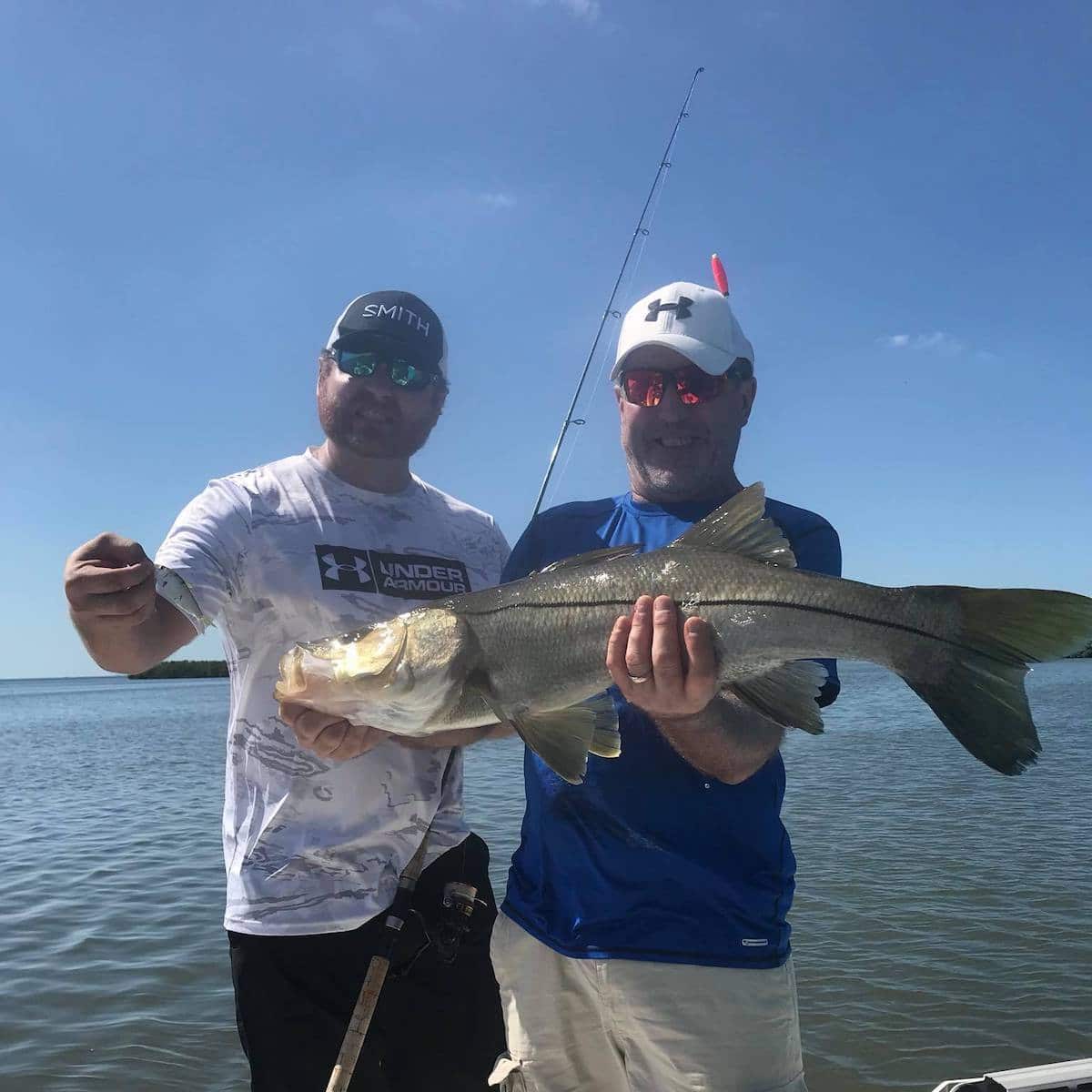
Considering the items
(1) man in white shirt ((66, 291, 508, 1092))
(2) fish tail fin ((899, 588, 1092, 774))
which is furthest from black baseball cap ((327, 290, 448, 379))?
(2) fish tail fin ((899, 588, 1092, 774))

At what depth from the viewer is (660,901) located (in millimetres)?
2605

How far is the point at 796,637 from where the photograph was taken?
252cm

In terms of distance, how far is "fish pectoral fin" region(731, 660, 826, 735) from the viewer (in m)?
2.57

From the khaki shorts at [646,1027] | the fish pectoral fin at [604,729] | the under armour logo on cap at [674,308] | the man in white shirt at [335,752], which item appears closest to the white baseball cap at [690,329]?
the under armour logo on cap at [674,308]

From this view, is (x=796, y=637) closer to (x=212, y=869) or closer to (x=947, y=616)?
(x=947, y=616)

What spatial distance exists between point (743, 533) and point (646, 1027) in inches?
58.9

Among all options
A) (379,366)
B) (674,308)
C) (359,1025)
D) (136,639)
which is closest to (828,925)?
(359,1025)

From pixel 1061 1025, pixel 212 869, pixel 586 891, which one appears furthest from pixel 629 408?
pixel 212 869

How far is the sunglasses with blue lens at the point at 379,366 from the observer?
3.55 m

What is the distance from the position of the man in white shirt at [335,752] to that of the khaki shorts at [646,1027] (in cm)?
68

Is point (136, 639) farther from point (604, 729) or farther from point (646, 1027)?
point (646, 1027)

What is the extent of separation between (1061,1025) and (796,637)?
6498mm

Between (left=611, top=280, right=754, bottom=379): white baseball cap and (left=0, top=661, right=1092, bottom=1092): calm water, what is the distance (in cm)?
562

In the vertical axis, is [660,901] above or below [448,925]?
above
